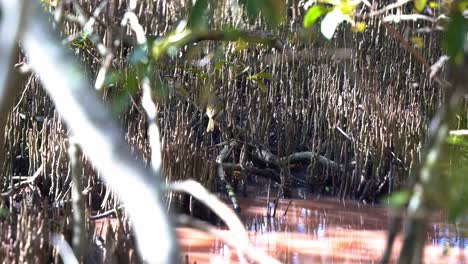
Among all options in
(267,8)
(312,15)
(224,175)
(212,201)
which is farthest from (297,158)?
(212,201)

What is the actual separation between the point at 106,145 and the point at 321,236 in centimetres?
348

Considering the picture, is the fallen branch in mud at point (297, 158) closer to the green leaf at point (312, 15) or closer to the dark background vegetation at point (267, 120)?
the dark background vegetation at point (267, 120)

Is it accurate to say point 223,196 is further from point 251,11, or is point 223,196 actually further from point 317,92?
point 251,11

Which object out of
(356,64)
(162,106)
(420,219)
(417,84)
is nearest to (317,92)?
(356,64)

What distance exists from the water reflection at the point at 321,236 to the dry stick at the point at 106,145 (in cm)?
284

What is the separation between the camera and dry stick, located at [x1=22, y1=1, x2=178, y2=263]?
650 mm

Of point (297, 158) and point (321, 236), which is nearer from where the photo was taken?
point (321, 236)

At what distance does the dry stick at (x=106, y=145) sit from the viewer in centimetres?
65

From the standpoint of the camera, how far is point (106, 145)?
0.68 metres

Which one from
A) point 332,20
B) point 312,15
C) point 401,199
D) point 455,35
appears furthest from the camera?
point 332,20

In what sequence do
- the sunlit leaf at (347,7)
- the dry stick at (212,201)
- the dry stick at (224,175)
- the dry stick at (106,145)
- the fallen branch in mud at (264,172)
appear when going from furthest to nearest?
1. the fallen branch in mud at (264,172)
2. the dry stick at (224,175)
3. the sunlit leaf at (347,7)
4. the dry stick at (212,201)
5. the dry stick at (106,145)

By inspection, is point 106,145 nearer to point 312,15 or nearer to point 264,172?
point 312,15

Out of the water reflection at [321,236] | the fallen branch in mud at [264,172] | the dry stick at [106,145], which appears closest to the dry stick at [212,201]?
the dry stick at [106,145]

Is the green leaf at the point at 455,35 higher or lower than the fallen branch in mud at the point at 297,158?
higher
